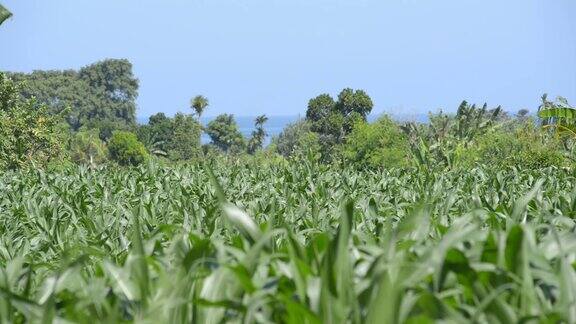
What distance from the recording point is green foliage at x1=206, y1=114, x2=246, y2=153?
121m

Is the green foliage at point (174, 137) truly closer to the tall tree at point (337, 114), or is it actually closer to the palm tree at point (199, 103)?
the palm tree at point (199, 103)

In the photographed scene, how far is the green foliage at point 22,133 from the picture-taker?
37.4 metres

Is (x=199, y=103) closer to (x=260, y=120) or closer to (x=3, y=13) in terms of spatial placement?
(x=260, y=120)

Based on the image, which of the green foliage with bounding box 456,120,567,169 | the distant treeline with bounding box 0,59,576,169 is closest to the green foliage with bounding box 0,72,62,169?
the distant treeline with bounding box 0,59,576,169

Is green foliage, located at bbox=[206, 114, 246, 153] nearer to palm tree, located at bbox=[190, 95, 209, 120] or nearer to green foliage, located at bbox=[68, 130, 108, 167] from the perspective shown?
palm tree, located at bbox=[190, 95, 209, 120]

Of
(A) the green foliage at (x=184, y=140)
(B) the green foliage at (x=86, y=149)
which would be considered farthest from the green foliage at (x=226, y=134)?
(B) the green foliage at (x=86, y=149)

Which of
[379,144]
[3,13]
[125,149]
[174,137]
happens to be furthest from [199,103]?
[3,13]

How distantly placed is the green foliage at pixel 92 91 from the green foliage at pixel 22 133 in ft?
262

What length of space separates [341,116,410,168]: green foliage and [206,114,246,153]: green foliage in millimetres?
67305

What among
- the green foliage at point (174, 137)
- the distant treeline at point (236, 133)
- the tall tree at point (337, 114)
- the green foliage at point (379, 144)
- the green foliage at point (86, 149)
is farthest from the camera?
the green foliage at point (174, 137)

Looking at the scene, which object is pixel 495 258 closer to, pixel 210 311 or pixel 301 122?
pixel 210 311

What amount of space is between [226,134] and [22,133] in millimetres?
82295

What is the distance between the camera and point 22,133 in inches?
1543

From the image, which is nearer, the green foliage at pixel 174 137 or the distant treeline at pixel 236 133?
the distant treeline at pixel 236 133
